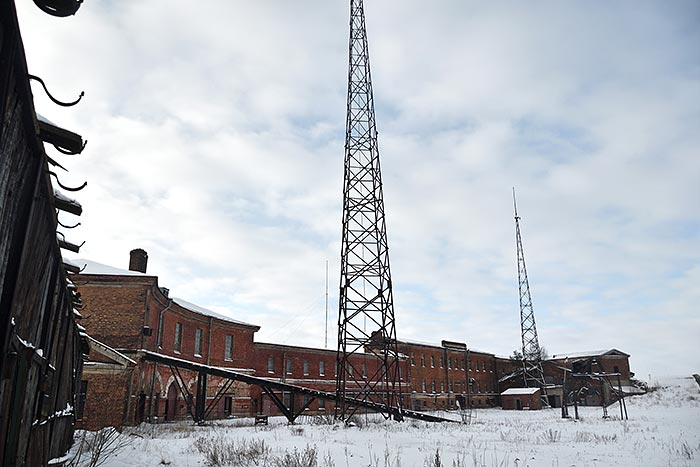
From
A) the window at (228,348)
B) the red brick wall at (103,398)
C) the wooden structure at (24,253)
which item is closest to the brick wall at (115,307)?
the red brick wall at (103,398)

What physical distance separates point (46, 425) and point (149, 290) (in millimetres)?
18365

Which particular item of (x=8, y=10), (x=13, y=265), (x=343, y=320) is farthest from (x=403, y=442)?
(x=8, y=10)

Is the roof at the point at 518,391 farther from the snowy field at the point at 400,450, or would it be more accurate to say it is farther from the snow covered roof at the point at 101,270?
the snow covered roof at the point at 101,270

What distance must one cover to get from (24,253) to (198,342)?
101 ft

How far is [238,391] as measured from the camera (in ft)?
119

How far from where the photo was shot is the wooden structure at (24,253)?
348 centimetres

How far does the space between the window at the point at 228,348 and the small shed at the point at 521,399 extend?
33350mm

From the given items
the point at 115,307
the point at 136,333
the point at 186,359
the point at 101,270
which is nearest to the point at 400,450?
the point at 136,333

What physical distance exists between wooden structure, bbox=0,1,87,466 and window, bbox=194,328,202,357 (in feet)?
88.9

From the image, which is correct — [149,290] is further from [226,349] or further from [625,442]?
[625,442]

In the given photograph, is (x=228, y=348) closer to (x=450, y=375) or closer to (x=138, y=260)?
(x=138, y=260)

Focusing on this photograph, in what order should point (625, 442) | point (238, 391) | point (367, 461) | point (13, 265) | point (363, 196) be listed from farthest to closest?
1. point (238, 391)
2. point (363, 196)
3. point (625, 442)
4. point (367, 461)
5. point (13, 265)

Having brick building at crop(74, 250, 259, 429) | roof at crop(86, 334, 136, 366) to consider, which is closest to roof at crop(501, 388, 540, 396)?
brick building at crop(74, 250, 259, 429)

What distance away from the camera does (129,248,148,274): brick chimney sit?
30938mm
